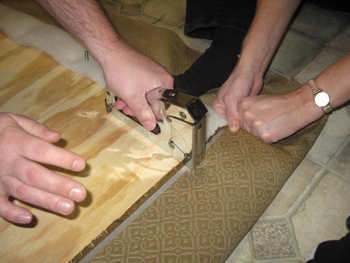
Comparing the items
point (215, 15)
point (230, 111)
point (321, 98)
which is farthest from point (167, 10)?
point (321, 98)

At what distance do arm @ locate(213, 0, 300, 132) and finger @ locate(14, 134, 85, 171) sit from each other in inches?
18.8

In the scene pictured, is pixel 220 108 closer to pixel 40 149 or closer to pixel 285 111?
pixel 285 111

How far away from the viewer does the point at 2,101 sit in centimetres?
90

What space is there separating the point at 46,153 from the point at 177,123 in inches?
10.9

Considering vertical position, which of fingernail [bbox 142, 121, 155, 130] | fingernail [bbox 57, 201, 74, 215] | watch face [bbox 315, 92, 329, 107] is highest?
fingernail [bbox 57, 201, 74, 215]

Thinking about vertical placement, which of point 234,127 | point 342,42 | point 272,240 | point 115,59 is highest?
point 115,59

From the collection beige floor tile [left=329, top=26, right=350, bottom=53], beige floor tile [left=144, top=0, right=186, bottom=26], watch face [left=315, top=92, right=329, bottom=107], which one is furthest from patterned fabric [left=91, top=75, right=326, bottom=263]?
beige floor tile [left=144, top=0, right=186, bottom=26]

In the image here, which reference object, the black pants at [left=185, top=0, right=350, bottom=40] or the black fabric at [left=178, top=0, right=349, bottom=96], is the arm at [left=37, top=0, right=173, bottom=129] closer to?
the black fabric at [left=178, top=0, right=349, bottom=96]

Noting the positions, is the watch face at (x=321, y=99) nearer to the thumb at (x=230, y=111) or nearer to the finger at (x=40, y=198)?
the thumb at (x=230, y=111)

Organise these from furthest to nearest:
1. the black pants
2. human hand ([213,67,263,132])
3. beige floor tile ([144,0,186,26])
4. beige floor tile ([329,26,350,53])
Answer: beige floor tile ([144,0,186,26])
beige floor tile ([329,26,350,53])
the black pants
human hand ([213,67,263,132])

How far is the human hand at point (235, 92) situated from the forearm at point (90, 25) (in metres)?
0.32

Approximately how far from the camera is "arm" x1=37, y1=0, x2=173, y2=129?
72cm

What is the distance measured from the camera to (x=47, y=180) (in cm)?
54

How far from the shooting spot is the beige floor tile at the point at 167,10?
57.0 inches
